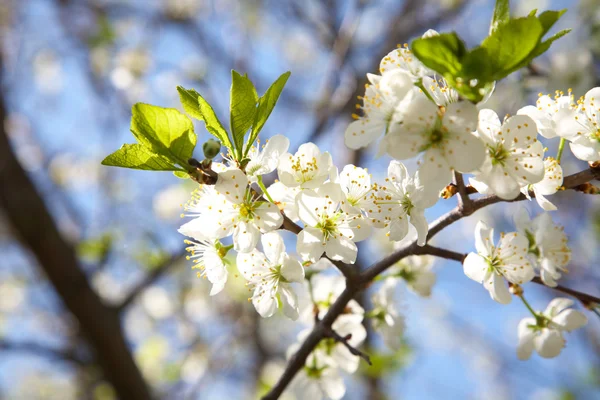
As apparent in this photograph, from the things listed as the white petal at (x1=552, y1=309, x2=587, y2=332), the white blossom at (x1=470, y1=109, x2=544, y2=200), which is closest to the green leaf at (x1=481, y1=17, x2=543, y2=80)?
the white blossom at (x1=470, y1=109, x2=544, y2=200)

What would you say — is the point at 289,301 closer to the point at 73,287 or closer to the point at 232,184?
the point at 232,184

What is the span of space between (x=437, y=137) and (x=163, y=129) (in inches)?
19.6

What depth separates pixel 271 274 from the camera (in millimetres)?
1146

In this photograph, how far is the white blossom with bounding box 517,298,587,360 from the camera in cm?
125

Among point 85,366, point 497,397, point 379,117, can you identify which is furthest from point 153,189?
point 497,397

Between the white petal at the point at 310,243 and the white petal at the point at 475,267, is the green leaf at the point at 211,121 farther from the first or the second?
the white petal at the point at 475,267

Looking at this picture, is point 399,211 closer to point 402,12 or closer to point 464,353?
Result: point 402,12

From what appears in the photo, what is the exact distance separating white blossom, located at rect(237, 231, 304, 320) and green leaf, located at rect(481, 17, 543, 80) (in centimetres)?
55

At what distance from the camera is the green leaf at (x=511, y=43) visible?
81 centimetres

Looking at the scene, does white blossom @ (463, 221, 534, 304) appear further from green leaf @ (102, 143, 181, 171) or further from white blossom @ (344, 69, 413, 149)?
green leaf @ (102, 143, 181, 171)

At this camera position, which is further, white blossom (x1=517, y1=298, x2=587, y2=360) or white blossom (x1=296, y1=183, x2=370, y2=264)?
white blossom (x1=517, y1=298, x2=587, y2=360)

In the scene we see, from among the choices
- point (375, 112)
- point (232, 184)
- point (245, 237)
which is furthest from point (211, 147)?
point (375, 112)

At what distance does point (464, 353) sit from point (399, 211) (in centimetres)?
856

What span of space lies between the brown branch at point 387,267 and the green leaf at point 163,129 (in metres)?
0.50
